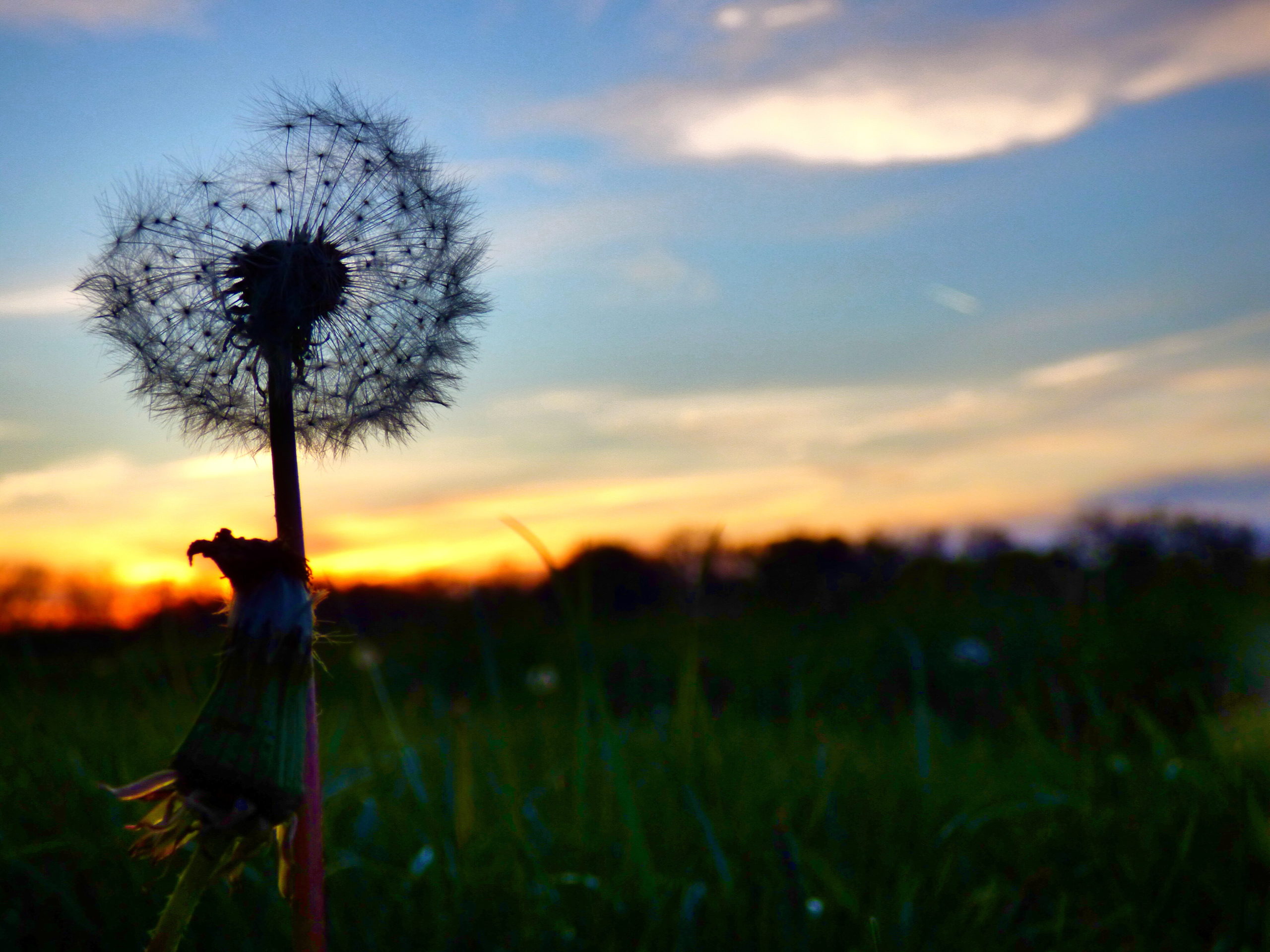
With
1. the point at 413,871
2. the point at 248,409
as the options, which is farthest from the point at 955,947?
the point at 248,409

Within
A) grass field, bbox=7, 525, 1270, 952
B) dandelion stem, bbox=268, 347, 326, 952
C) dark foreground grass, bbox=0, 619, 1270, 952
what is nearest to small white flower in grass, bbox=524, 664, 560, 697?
grass field, bbox=7, 525, 1270, 952

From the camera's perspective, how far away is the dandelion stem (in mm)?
1197

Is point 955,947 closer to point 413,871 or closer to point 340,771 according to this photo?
point 413,871

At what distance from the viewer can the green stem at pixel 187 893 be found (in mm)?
1151

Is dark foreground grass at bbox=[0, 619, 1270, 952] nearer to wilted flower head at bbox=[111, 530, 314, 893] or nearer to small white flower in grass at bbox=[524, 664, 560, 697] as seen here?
wilted flower head at bbox=[111, 530, 314, 893]

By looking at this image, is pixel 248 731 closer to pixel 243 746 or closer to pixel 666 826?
pixel 243 746

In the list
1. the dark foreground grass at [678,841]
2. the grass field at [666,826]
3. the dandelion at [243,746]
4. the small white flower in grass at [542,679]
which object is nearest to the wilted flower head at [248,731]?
the dandelion at [243,746]

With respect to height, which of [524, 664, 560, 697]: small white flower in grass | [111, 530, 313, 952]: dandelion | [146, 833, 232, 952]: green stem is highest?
[111, 530, 313, 952]: dandelion

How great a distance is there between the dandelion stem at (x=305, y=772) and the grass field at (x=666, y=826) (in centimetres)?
16

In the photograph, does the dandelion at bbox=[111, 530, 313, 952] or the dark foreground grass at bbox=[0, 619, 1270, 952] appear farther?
the dark foreground grass at bbox=[0, 619, 1270, 952]

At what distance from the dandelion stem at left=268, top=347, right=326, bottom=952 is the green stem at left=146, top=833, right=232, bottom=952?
10cm

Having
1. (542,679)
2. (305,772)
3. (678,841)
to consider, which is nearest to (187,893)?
(305,772)

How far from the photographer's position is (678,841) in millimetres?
2820

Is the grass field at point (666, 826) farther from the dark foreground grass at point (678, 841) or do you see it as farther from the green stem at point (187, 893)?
the green stem at point (187, 893)
